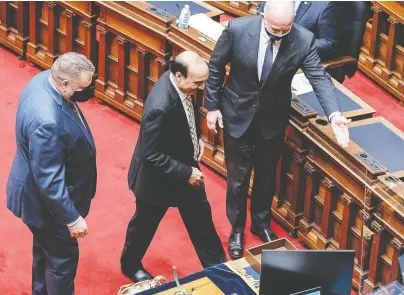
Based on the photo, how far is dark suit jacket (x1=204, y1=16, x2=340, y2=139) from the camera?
5.04m

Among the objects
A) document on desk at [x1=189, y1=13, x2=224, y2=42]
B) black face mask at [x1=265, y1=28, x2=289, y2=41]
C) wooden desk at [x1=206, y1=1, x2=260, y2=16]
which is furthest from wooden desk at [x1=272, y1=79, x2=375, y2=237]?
wooden desk at [x1=206, y1=1, x2=260, y2=16]

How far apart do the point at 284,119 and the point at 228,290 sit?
1189 millimetres

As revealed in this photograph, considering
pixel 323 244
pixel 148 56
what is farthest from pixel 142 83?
pixel 323 244

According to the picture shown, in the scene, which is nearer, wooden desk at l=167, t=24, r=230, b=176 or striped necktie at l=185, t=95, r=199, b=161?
striped necktie at l=185, t=95, r=199, b=161

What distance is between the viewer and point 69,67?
14.3ft

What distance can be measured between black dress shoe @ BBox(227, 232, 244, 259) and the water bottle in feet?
4.36

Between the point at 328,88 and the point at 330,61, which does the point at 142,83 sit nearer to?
the point at 330,61

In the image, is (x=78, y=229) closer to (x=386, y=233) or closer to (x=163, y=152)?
(x=163, y=152)

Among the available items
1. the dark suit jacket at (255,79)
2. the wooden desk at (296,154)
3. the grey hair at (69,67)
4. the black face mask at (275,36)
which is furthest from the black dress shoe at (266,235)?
the grey hair at (69,67)

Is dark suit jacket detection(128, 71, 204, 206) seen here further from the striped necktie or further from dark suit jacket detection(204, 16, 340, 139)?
dark suit jacket detection(204, 16, 340, 139)

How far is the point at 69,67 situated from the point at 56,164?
41 centimetres

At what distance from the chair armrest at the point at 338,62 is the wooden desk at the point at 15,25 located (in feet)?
7.58

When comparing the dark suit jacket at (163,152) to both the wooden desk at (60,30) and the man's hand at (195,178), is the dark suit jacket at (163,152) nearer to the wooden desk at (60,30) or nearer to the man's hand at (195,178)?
the man's hand at (195,178)

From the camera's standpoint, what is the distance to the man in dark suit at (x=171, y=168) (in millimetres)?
4637
